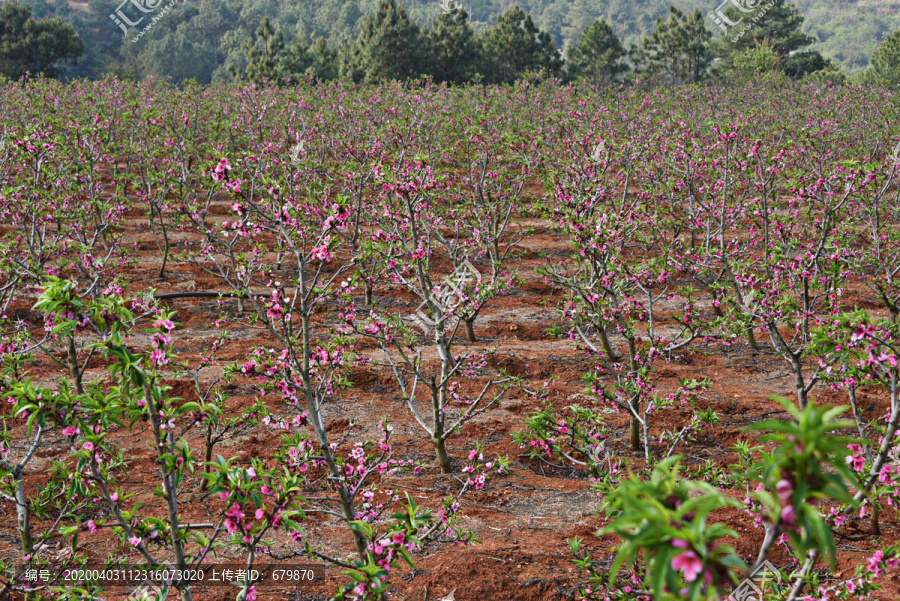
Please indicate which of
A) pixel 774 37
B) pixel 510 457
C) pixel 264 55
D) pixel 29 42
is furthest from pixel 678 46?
pixel 510 457

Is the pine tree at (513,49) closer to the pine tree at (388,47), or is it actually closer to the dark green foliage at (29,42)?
the pine tree at (388,47)

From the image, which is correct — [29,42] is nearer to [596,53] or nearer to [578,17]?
[596,53]

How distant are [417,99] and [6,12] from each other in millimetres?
35548

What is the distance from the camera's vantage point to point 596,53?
152ft

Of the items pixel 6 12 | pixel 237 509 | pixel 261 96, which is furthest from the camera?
pixel 6 12

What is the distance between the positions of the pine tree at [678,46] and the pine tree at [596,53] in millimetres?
2783

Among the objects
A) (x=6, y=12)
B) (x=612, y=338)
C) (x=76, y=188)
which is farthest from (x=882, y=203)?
(x=6, y=12)

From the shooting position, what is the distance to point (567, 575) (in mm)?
4609

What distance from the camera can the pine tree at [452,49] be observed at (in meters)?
41.2

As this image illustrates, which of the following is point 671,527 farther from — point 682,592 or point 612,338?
point 612,338

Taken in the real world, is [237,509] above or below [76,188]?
below

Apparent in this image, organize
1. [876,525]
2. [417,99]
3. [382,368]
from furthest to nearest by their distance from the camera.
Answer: [417,99] < [382,368] < [876,525]

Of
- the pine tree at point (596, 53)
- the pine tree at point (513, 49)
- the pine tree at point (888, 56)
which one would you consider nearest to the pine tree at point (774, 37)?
the pine tree at point (888, 56)

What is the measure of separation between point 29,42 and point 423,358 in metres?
43.1
